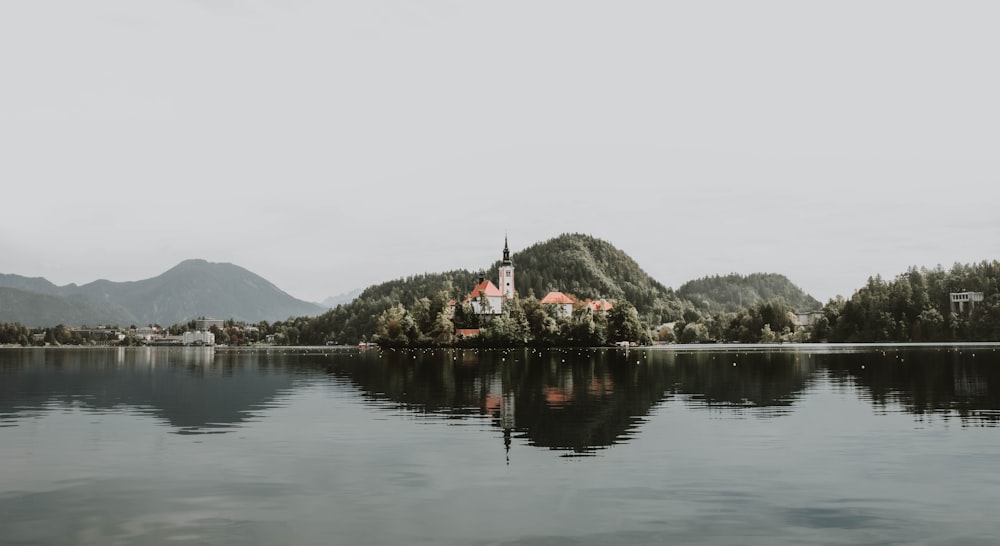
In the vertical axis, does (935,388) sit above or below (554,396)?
below

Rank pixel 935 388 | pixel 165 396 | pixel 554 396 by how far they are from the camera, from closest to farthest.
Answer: pixel 554 396, pixel 935 388, pixel 165 396

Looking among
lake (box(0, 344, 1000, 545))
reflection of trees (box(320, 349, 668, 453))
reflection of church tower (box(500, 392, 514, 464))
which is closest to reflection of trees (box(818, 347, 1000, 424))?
lake (box(0, 344, 1000, 545))

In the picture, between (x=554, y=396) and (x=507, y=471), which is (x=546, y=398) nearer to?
(x=554, y=396)

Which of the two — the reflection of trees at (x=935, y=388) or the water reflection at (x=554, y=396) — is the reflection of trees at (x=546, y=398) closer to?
the water reflection at (x=554, y=396)

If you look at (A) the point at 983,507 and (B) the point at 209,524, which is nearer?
(B) the point at 209,524

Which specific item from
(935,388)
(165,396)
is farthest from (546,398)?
(935,388)

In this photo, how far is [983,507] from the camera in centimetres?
2188

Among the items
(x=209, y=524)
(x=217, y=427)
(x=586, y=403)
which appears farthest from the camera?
(x=586, y=403)

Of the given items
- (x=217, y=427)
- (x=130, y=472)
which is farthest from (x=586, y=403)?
(x=130, y=472)

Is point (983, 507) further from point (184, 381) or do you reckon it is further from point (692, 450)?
point (184, 381)

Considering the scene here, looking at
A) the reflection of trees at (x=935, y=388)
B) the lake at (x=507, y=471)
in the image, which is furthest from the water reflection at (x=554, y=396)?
the lake at (x=507, y=471)

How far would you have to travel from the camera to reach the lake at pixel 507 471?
65.6ft

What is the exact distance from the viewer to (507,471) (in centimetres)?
2756

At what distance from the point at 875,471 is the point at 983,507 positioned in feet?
19.1
